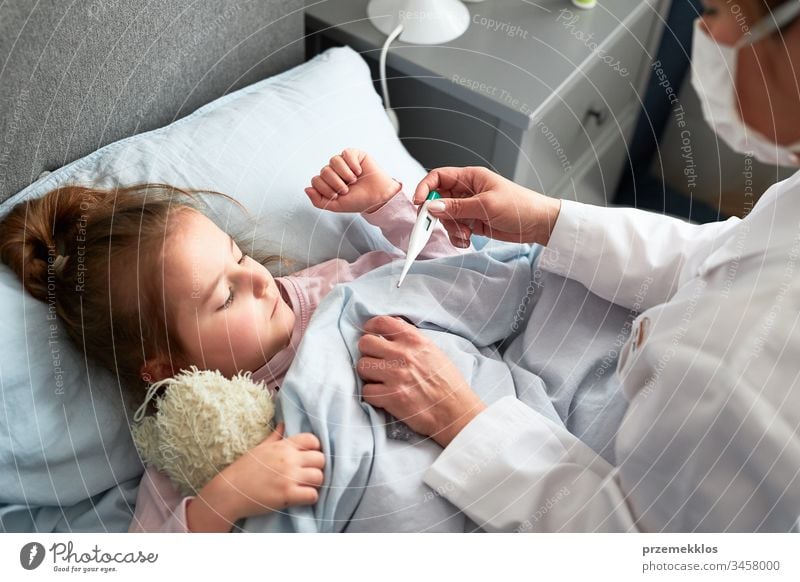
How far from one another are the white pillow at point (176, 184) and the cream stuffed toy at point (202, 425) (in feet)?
0.20

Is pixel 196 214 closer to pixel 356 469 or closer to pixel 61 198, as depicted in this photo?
pixel 61 198

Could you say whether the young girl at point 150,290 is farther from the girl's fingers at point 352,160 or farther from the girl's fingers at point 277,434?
the girl's fingers at point 352,160

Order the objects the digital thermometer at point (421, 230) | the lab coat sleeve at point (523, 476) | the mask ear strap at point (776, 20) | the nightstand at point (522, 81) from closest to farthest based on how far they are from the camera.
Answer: the mask ear strap at point (776, 20), the lab coat sleeve at point (523, 476), the digital thermometer at point (421, 230), the nightstand at point (522, 81)

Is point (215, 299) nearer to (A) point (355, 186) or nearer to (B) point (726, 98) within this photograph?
(A) point (355, 186)

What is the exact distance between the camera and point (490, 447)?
0.56 metres

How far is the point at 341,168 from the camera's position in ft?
2.22

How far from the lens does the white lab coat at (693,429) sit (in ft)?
1.43

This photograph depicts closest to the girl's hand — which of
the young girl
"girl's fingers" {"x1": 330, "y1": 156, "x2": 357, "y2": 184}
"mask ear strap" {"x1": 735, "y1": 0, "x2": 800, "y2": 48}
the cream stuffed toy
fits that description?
"girl's fingers" {"x1": 330, "y1": 156, "x2": 357, "y2": 184}

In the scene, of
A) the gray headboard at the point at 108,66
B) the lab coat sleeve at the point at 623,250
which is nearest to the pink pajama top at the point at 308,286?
the lab coat sleeve at the point at 623,250

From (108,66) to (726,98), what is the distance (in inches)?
20.7

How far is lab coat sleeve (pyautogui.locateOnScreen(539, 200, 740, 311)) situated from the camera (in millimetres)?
654

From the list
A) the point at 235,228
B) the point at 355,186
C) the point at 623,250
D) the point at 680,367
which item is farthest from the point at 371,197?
the point at 680,367

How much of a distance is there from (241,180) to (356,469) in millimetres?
303

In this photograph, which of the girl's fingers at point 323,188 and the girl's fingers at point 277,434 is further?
the girl's fingers at point 323,188
